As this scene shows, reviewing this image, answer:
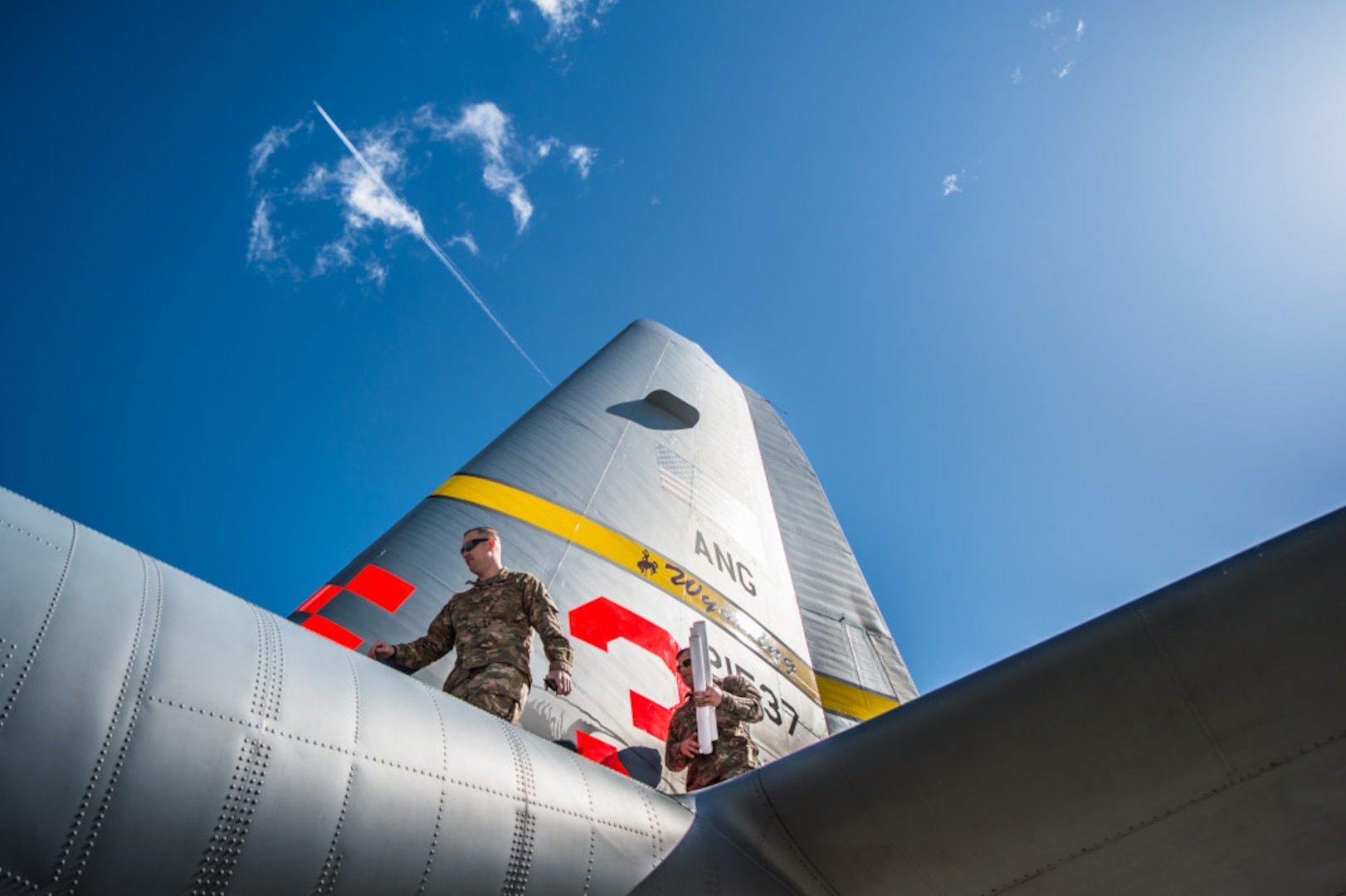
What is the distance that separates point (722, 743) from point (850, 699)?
482cm

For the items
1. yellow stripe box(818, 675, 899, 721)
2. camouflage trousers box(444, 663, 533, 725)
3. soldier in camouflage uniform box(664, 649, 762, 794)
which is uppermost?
yellow stripe box(818, 675, 899, 721)

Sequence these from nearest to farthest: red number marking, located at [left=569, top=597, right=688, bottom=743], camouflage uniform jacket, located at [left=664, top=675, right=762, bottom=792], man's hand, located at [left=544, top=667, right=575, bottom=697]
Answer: man's hand, located at [left=544, top=667, right=575, bottom=697] → camouflage uniform jacket, located at [left=664, top=675, right=762, bottom=792] → red number marking, located at [left=569, top=597, right=688, bottom=743]

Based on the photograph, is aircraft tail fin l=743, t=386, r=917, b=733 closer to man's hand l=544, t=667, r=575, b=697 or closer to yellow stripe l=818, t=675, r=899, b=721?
yellow stripe l=818, t=675, r=899, b=721

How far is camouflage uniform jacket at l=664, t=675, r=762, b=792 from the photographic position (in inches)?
Answer: 210

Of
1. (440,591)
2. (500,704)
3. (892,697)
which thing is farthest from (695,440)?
(500,704)

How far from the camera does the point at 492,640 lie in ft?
14.9

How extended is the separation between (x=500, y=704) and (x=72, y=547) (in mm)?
2535

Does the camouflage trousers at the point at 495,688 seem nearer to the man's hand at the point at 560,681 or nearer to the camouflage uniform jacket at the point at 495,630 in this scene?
the camouflage uniform jacket at the point at 495,630

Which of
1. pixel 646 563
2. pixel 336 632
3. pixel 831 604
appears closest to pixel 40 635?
pixel 336 632

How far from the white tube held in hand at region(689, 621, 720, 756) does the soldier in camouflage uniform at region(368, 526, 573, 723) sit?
1.00m

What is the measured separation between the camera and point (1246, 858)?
107 inches

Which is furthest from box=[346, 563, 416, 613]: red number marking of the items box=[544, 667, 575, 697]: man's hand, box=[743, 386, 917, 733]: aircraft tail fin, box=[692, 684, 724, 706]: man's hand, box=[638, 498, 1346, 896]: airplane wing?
box=[743, 386, 917, 733]: aircraft tail fin

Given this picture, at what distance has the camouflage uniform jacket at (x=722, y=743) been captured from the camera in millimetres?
5324

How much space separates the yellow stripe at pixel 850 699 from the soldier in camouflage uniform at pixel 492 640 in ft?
19.7
